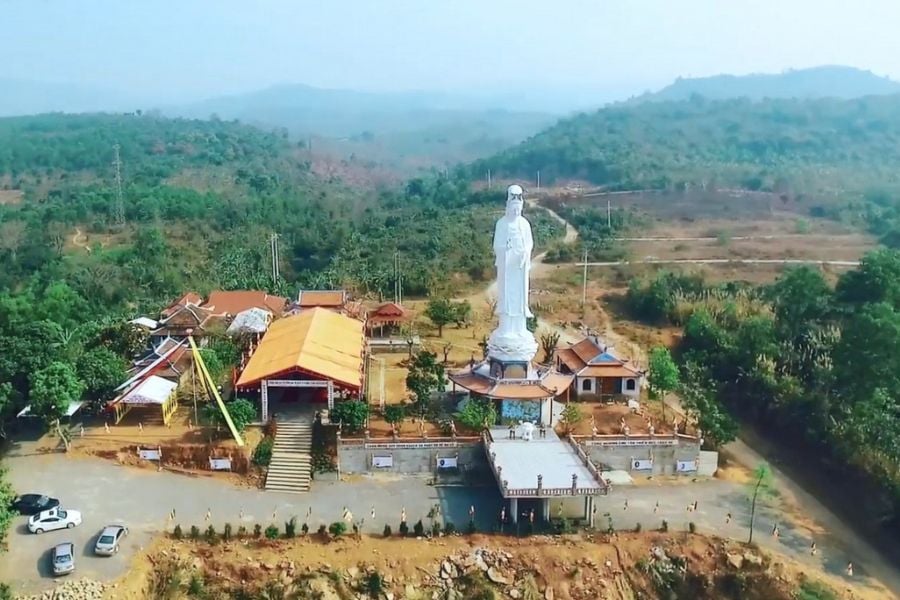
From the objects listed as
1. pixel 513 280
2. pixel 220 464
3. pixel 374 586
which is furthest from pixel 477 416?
pixel 220 464

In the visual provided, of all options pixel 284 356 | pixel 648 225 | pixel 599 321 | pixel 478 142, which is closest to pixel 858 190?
pixel 648 225

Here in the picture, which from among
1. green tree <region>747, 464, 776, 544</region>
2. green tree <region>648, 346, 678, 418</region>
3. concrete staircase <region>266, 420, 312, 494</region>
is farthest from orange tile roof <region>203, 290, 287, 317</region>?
green tree <region>747, 464, 776, 544</region>

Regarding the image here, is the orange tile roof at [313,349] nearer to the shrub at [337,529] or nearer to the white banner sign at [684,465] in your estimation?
the shrub at [337,529]

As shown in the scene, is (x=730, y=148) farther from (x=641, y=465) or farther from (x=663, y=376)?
(x=641, y=465)

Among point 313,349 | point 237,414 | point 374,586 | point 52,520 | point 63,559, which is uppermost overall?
Answer: point 313,349

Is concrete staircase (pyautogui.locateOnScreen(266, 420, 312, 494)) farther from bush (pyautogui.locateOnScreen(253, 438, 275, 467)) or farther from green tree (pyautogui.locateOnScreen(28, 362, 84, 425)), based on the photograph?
green tree (pyautogui.locateOnScreen(28, 362, 84, 425))

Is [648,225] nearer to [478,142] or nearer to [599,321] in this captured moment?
[599,321]
